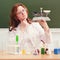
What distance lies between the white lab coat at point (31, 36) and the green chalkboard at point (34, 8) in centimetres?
54

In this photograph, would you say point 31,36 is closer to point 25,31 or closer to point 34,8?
point 25,31

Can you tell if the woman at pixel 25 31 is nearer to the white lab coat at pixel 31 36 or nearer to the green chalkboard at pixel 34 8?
the white lab coat at pixel 31 36

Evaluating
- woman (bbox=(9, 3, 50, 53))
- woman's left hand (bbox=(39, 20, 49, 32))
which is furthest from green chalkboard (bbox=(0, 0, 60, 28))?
woman's left hand (bbox=(39, 20, 49, 32))

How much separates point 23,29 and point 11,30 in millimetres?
137

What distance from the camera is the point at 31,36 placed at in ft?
6.61

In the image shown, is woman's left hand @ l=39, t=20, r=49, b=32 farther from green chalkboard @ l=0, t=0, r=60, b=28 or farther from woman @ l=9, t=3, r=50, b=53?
→ green chalkboard @ l=0, t=0, r=60, b=28

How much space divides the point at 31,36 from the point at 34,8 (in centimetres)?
68

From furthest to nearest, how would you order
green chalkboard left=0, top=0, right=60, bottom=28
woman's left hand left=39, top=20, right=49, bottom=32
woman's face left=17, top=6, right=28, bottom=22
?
green chalkboard left=0, top=0, right=60, bottom=28
woman's face left=17, top=6, right=28, bottom=22
woman's left hand left=39, top=20, right=49, bottom=32

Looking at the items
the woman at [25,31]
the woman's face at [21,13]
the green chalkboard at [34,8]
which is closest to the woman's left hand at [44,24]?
the woman at [25,31]

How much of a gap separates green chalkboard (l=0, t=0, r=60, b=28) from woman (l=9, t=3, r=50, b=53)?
0.50m

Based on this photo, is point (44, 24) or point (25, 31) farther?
point (25, 31)

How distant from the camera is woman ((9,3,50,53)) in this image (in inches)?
76.0

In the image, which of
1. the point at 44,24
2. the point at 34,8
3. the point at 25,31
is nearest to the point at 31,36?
the point at 25,31

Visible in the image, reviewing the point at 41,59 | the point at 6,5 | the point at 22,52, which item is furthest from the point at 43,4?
the point at 41,59
